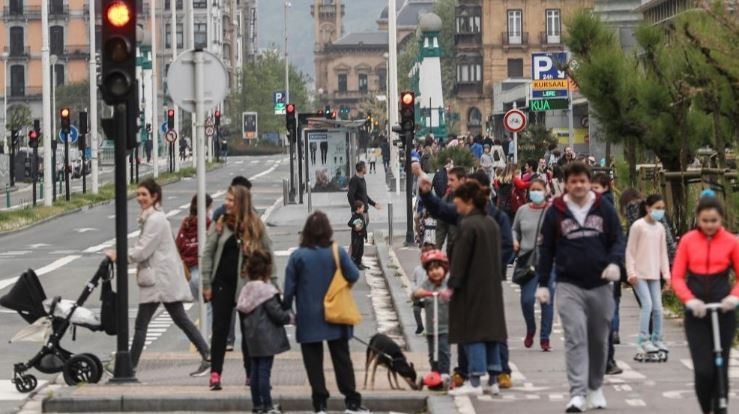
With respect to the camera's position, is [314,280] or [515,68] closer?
[314,280]

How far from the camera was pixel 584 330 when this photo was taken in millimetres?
14211

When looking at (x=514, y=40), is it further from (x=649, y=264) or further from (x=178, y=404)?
(x=178, y=404)

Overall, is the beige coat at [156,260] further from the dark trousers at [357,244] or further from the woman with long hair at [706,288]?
the dark trousers at [357,244]

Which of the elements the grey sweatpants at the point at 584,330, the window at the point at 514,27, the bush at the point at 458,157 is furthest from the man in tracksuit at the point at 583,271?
the window at the point at 514,27

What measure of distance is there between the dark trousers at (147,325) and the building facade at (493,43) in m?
105

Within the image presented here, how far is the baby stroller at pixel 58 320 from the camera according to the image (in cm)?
1695

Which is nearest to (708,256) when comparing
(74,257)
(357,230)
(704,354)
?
(704,354)

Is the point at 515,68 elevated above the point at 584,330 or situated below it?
above

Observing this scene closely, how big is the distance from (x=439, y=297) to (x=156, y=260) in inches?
102

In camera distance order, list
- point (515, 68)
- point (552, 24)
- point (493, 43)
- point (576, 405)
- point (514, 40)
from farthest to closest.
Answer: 1. point (515, 68)
2. point (493, 43)
3. point (514, 40)
4. point (552, 24)
5. point (576, 405)

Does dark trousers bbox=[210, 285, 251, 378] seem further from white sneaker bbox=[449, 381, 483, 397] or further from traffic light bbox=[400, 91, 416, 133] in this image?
traffic light bbox=[400, 91, 416, 133]

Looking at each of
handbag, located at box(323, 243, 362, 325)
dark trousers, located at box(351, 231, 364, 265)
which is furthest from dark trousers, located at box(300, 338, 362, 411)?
dark trousers, located at box(351, 231, 364, 265)

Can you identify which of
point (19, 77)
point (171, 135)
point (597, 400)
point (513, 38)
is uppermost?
point (513, 38)

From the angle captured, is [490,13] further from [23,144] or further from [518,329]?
[518,329]
